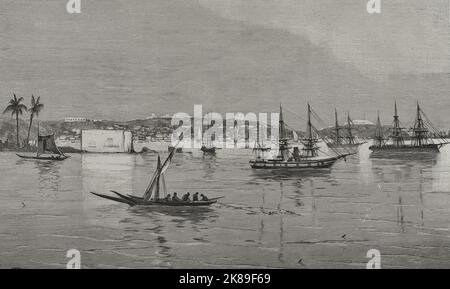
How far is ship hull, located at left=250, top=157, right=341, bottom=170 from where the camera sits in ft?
15.0

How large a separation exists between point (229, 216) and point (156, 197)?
2.16 ft

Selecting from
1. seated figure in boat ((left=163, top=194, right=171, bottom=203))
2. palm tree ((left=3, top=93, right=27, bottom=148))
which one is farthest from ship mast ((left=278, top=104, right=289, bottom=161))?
palm tree ((left=3, top=93, right=27, bottom=148))

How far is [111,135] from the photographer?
181 inches

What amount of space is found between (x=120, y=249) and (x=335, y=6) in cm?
288

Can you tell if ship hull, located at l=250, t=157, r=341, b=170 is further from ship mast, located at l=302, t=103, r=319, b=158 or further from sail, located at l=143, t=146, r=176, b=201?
sail, located at l=143, t=146, r=176, b=201

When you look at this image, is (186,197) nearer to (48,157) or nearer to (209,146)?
(209,146)

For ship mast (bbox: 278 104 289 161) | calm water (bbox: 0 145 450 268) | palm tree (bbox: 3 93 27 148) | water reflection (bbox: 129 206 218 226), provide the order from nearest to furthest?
calm water (bbox: 0 145 450 268) < water reflection (bbox: 129 206 218 226) < palm tree (bbox: 3 93 27 148) < ship mast (bbox: 278 104 289 161)

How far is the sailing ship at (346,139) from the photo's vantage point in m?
4.63

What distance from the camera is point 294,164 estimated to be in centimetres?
473

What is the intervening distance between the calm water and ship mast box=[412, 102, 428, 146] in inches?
6.7

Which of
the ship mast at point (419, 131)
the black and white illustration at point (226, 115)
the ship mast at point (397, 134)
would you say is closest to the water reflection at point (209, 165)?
the black and white illustration at point (226, 115)

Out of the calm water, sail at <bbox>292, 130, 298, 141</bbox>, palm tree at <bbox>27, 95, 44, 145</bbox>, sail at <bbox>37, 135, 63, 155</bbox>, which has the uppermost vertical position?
palm tree at <bbox>27, 95, 44, 145</bbox>
